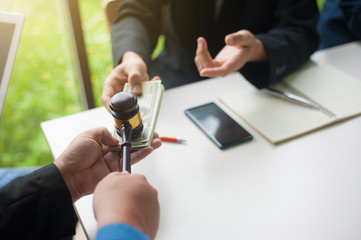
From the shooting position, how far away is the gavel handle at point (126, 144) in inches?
24.5

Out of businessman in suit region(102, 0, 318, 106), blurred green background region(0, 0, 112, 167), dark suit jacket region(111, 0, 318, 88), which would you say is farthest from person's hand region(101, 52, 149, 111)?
blurred green background region(0, 0, 112, 167)

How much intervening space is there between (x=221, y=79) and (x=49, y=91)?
1.49m

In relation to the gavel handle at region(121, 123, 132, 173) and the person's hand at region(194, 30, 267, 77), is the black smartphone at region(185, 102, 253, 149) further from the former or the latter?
the gavel handle at region(121, 123, 132, 173)

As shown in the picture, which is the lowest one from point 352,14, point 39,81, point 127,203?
point 39,81

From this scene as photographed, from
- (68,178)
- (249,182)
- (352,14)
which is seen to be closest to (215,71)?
(249,182)

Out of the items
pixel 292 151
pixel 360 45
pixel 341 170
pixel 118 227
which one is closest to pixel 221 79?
pixel 292 151

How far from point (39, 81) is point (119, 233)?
6.42 feet

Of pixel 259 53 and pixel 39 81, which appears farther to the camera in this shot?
pixel 39 81

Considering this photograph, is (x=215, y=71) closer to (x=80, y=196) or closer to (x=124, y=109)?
(x=124, y=109)

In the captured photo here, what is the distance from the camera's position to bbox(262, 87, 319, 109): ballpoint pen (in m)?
0.95

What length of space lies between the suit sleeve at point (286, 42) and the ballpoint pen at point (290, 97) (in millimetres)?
28


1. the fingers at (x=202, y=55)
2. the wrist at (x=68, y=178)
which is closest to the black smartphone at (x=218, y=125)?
the fingers at (x=202, y=55)

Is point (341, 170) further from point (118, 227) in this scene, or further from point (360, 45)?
point (360, 45)

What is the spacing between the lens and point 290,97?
0.98m
